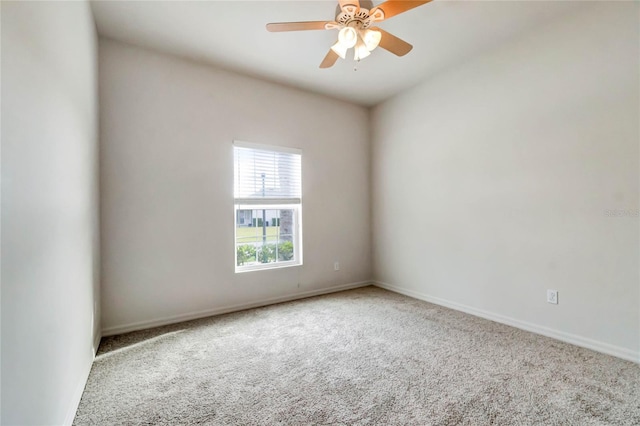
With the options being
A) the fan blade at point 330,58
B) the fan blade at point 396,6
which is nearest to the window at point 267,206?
the fan blade at point 330,58

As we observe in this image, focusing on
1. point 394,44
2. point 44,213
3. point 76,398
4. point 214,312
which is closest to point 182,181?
point 214,312

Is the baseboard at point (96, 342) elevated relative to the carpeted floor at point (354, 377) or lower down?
elevated

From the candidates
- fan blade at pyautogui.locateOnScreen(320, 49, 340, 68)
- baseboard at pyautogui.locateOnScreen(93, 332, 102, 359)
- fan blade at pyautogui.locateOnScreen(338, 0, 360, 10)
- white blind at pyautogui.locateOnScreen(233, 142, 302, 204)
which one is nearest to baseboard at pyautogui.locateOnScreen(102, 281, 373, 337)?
baseboard at pyautogui.locateOnScreen(93, 332, 102, 359)

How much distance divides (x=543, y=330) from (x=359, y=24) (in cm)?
289

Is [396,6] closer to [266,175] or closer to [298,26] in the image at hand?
[298,26]

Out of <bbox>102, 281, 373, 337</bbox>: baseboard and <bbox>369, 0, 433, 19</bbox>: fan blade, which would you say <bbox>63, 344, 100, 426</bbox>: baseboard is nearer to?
<bbox>102, 281, 373, 337</bbox>: baseboard

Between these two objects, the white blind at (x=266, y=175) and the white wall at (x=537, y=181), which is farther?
the white blind at (x=266, y=175)

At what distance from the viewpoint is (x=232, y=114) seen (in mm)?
3285

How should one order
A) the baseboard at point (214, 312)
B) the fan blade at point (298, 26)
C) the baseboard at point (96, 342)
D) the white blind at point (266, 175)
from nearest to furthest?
the fan blade at point (298, 26) → the baseboard at point (96, 342) → the baseboard at point (214, 312) → the white blind at point (266, 175)

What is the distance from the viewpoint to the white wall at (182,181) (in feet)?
8.84

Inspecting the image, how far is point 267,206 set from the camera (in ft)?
11.7

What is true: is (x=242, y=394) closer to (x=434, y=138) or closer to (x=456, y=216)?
(x=456, y=216)

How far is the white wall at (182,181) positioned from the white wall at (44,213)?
695 mm

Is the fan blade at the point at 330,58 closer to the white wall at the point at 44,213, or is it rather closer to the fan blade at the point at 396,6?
the fan blade at the point at 396,6
